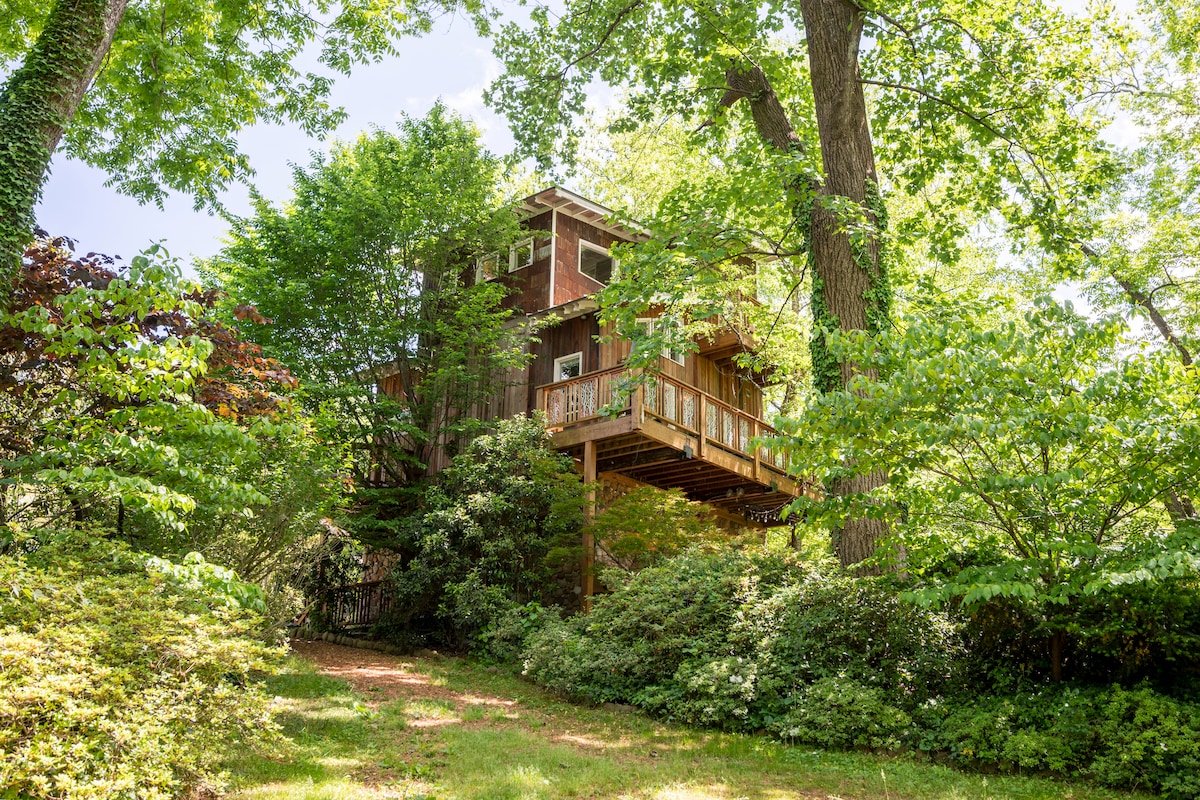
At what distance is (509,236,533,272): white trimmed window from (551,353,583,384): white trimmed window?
9.43ft

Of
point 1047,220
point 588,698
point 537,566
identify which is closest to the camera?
point 588,698

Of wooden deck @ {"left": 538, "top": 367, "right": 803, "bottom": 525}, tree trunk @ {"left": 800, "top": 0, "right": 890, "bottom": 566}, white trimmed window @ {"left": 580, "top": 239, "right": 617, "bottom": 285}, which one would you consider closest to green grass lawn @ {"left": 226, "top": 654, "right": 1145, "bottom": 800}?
tree trunk @ {"left": 800, "top": 0, "right": 890, "bottom": 566}

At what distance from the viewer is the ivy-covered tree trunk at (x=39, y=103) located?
7.01 metres

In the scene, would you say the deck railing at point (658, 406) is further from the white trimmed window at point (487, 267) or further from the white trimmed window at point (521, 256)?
the white trimmed window at point (521, 256)

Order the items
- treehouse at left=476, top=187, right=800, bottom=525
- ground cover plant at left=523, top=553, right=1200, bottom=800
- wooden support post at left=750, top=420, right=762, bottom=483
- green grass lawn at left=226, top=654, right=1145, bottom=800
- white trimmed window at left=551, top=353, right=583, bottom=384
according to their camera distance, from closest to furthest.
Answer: green grass lawn at left=226, top=654, right=1145, bottom=800
ground cover plant at left=523, top=553, right=1200, bottom=800
treehouse at left=476, top=187, right=800, bottom=525
wooden support post at left=750, top=420, right=762, bottom=483
white trimmed window at left=551, top=353, right=583, bottom=384

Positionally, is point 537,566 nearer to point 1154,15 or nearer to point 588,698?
point 588,698

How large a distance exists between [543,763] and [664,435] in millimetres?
8574

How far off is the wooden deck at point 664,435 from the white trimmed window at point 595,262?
514 centimetres

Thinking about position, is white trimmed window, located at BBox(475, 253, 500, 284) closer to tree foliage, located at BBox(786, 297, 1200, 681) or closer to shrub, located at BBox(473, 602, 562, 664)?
shrub, located at BBox(473, 602, 562, 664)

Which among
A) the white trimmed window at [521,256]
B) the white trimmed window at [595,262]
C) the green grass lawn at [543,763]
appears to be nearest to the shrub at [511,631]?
the green grass lawn at [543,763]

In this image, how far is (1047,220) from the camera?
37.2ft

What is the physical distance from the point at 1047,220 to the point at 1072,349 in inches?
221

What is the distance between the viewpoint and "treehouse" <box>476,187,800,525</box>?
49.6 ft

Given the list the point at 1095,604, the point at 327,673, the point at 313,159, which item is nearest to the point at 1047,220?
the point at 1095,604
